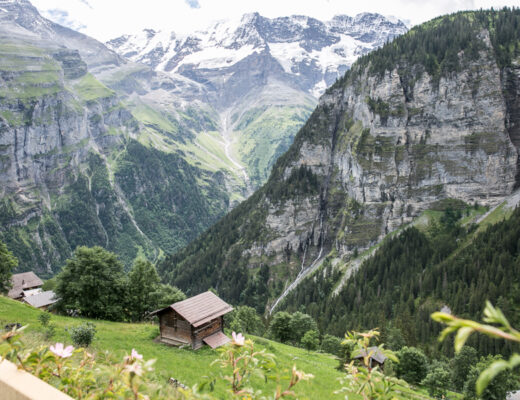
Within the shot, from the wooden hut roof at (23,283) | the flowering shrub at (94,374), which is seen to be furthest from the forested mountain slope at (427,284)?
the flowering shrub at (94,374)

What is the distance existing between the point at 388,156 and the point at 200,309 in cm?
11322

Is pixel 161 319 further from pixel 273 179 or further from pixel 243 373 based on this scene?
pixel 273 179

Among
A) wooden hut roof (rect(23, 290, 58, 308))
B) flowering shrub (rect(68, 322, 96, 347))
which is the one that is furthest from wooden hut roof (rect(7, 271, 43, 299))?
flowering shrub (rect(68, 322, 96, 347))

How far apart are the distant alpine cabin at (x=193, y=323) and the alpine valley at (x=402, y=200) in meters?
64.3

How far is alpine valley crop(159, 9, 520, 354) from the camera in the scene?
A: 325 feet

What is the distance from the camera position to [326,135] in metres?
160

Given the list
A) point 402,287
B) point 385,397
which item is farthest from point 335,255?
point 385,397

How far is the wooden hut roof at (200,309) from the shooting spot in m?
30.8

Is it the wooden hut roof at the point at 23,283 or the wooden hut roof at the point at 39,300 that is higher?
the wooden hut roof at the point at 39,300

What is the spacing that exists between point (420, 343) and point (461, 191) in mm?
59868

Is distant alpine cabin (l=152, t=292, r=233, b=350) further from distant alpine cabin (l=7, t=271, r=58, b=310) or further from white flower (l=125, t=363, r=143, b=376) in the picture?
distant alpine cabin (l=7, t=271, r=58, b=310)

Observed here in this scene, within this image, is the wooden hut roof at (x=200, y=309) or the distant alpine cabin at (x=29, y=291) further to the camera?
the distant alpine cabin at (x=29, y=291)

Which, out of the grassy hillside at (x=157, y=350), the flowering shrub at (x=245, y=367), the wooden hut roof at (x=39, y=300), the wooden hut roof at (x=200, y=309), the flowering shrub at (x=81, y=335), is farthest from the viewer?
the wooden hut roof at (x=39, y=300)

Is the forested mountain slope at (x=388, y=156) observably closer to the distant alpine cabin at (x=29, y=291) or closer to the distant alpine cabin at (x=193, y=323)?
the distant alpine cabin at (x=29, y=291)
